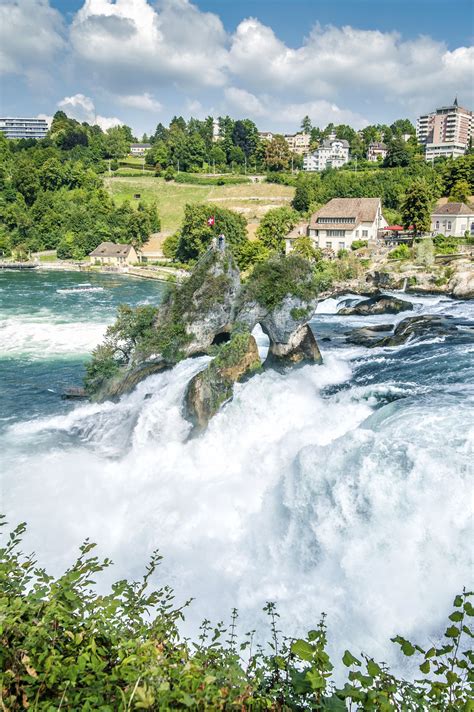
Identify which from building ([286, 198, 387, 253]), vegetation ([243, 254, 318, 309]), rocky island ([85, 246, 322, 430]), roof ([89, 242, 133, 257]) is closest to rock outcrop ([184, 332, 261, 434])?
rocky island ([85, 246, 322, 430])

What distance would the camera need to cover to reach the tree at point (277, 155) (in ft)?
399

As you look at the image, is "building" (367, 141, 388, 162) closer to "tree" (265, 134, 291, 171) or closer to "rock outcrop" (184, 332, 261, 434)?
"tree" (265, 134, 291, 171)

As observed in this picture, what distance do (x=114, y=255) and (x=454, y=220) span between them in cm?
5124

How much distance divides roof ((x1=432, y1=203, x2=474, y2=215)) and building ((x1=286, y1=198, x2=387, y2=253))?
7.85m

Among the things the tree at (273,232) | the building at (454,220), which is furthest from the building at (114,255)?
the building at (454,220)

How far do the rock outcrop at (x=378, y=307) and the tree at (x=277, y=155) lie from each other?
9246cm

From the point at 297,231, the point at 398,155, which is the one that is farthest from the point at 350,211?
the point at 398,155

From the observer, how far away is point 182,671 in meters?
4.37

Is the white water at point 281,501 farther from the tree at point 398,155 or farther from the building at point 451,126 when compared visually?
the building at point 451,126

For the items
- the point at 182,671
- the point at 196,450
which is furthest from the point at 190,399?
the point at 182,671

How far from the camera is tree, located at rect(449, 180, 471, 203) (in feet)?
230

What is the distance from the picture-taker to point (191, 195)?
111812 millimetres

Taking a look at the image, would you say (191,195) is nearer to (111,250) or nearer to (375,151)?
(111,250)

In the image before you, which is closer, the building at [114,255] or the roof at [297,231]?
the roof at [297,231]
